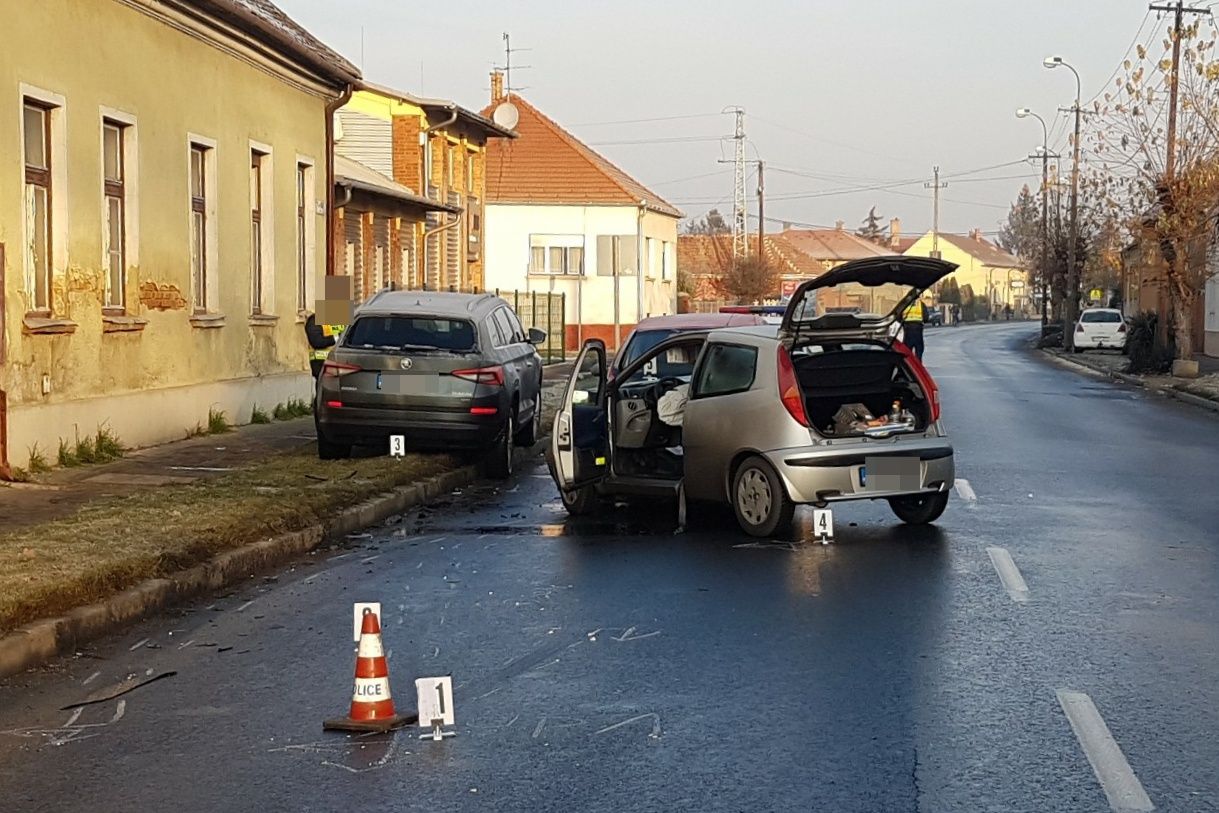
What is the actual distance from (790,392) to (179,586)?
4.43 m

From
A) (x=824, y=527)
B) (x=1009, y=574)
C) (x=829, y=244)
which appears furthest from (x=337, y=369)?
(x=829, y=244)

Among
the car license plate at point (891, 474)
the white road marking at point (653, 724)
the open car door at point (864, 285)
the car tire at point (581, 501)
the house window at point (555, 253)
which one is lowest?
the white road marking at point (653, 724)

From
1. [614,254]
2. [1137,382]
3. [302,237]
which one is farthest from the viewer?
[1137,382]

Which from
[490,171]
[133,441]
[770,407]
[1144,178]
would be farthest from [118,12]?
[490,171]

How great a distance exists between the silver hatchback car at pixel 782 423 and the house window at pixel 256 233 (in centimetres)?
1015

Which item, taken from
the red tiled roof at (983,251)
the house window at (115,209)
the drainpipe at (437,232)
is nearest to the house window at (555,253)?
the drainpipe at (437,232)

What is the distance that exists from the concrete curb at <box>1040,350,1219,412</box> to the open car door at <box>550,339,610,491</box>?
17.5 metres

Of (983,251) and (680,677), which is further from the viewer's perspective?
(983,251)

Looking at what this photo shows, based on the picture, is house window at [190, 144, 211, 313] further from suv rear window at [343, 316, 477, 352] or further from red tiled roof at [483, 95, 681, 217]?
red tiled roof at [483, 95, 681, 217]

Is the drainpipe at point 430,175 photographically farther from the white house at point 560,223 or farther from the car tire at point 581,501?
the car tire at point 581,501

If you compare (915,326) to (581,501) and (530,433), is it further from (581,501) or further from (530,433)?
(581,501)

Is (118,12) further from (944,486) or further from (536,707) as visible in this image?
(536,707)

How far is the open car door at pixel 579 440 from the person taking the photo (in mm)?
12727

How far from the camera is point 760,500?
11680 mm
